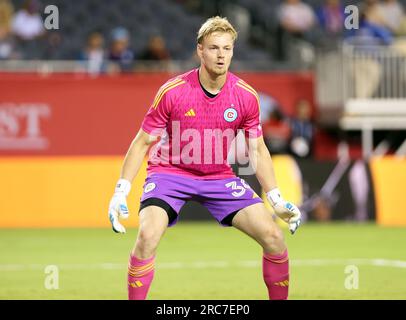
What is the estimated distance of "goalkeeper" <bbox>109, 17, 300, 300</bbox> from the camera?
9.12 m

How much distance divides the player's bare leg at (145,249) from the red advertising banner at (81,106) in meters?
13.8

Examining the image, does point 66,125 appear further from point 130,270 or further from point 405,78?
point 130,270

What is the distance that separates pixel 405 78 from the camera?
22656mm

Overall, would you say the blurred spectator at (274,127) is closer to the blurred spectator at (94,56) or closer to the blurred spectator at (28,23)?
the blurred spectator at (94,56)

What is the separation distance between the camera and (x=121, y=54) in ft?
74.6

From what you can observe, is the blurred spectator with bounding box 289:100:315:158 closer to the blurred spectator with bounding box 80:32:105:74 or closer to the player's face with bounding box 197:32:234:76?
the blurred spectator with bounding box 80:32:105:74

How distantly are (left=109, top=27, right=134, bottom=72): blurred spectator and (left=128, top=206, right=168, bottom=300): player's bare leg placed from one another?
13.9 meters

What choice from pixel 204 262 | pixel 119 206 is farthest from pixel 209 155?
pixel 204 262

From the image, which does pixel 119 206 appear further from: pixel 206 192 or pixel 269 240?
pixel 269 240

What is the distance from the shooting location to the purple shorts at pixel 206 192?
9227mm

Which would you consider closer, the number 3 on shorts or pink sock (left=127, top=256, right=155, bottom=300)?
pink sock (left=127, top=256, right=155, bottom=300)

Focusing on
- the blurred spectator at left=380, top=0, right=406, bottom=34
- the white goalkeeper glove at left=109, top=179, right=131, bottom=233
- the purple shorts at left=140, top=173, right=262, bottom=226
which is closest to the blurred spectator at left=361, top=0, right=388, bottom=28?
the blurred spectator at left=380, top=0, right=406, bottom=34

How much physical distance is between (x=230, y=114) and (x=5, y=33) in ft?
46.5

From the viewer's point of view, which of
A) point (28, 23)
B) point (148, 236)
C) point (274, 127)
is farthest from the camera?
point (28, 23)
